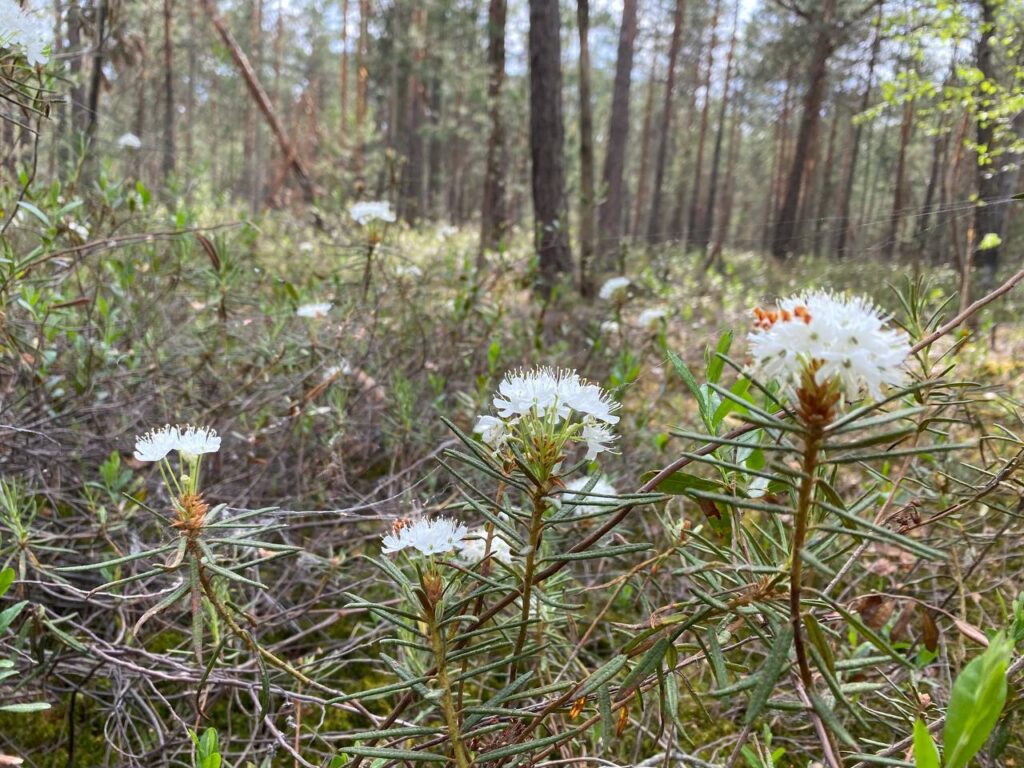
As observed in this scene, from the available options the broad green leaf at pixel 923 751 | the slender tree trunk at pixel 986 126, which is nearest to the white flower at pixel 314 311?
the broad green leaf at pixel 923 751

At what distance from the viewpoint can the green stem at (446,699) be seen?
800 mm

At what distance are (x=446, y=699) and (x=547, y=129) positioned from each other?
19.0ft

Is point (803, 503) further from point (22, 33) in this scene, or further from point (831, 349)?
point (22, 33)

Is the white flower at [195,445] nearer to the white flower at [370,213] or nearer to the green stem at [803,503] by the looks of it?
the green stem at [803,503]

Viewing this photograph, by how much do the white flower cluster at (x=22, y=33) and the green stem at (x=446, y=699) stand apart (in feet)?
4.82

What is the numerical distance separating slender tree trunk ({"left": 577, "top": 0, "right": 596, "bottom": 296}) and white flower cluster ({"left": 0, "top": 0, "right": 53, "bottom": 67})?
397cm

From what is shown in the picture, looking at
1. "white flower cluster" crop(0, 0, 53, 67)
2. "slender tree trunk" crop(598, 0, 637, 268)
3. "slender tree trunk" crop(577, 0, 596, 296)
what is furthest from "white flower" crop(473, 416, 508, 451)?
"slender tree trunk" crop(598, 0, 637, 268)

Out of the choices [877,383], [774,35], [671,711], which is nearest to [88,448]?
[671,711]

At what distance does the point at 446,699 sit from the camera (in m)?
0.83

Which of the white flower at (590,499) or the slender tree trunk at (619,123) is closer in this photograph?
the white flower at (590,499)

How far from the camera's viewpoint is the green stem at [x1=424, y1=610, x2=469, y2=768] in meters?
0.80

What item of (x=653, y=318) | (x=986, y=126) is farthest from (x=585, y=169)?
(x=986, y=126)

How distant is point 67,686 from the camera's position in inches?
63.9

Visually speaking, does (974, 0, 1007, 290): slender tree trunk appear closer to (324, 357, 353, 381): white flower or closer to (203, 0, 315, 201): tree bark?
(324, 357, 353, 381): white flower
